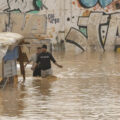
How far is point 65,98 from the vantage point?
14.0m

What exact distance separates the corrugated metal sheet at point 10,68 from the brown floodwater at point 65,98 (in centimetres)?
42

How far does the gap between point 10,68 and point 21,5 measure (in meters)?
23.2

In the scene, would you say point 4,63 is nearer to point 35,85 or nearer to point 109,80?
point 35,85

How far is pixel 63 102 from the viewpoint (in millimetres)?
13250

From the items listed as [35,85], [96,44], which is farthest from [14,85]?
[96,44]

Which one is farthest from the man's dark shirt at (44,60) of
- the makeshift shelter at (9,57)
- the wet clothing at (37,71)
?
the makeshift shelter at (9,57)

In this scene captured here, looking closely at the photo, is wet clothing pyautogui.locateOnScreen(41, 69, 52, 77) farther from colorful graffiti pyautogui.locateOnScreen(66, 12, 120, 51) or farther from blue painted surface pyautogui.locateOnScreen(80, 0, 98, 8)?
blue painted surface pyautogui.locateOnScreen(80, 0, 98, 8)

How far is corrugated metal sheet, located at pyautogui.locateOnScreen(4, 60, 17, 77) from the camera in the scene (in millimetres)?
17156

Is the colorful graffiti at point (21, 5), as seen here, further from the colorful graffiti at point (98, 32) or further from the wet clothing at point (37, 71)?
the wet clothing at point (37, 71)

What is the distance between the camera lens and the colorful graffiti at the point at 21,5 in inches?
1580

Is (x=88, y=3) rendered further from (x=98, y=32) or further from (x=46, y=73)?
(x=46, y=73)

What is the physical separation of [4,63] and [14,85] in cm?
72

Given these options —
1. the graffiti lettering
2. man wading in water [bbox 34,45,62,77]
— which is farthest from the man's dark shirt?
the graffiti lettering

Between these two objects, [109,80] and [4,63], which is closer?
[4,63]
